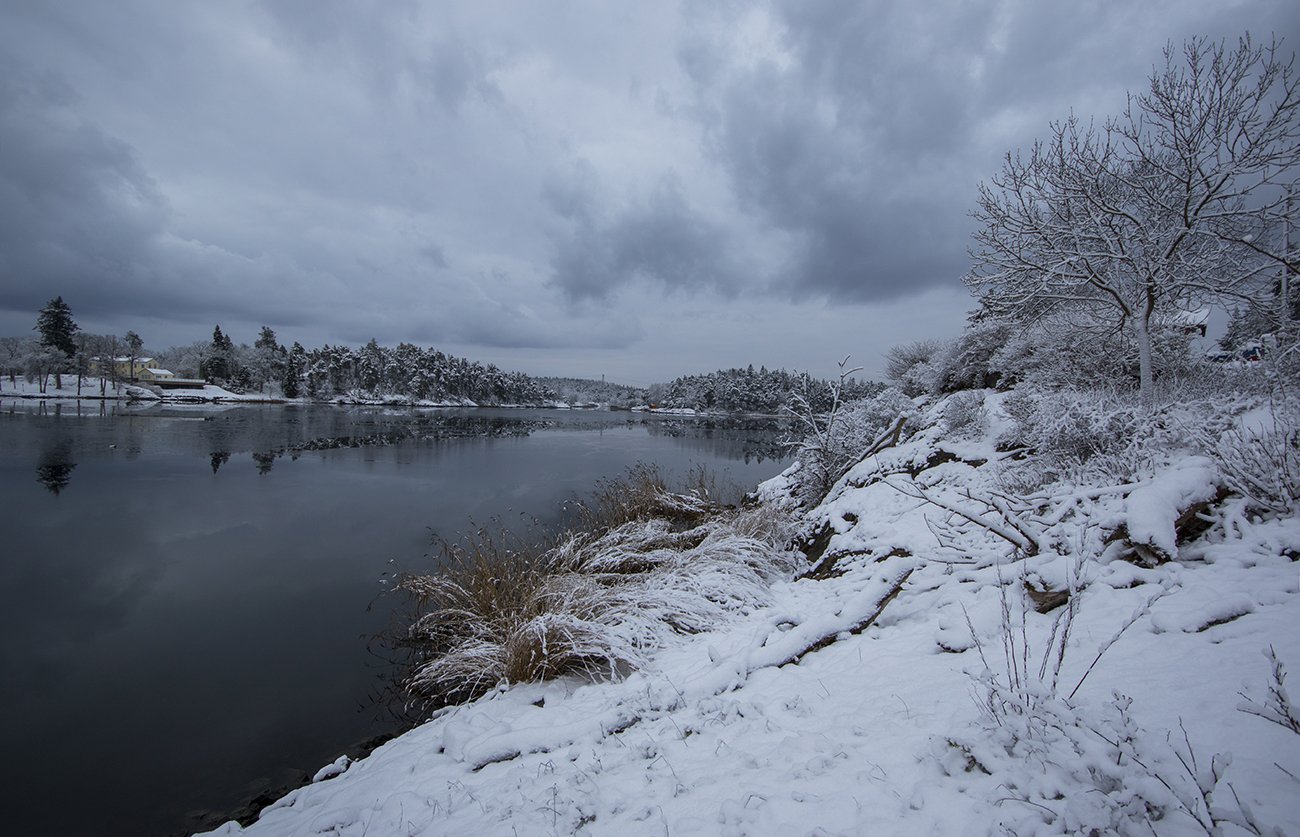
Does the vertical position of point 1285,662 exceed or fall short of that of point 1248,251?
it falls short

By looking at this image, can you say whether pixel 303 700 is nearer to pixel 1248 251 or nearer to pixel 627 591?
pixel 627 591

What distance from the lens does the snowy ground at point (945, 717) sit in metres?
2.07

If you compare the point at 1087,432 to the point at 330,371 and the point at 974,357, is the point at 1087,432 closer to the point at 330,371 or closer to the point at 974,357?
the point at 974,357

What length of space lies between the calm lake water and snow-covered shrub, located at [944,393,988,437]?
32.1 feet

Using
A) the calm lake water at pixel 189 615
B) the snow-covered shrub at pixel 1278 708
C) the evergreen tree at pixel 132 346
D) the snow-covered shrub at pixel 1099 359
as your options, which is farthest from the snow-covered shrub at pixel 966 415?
the evergreen tree at pixel 132 346

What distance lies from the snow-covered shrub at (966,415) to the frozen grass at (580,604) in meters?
4.11

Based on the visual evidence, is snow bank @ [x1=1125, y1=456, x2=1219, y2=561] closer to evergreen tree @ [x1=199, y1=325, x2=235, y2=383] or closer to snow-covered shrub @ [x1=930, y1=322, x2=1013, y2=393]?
snow-covered shrub @ [x1=930, y1=322, x2=1013, y2=393]

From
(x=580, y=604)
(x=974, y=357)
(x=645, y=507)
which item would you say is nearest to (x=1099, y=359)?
(x=974, y=357)

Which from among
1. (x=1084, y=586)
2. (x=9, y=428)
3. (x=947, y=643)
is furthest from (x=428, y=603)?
(x=9, y=428)

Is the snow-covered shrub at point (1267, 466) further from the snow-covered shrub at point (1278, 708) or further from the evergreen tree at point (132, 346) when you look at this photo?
the evergreen tree at point (132, 346)

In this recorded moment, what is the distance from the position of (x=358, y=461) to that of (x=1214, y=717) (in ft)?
77.3

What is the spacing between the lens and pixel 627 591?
6.25 metres

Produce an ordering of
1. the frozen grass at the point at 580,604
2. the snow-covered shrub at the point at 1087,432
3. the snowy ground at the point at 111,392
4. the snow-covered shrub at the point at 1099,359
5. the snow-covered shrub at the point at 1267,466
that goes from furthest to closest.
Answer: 1. the snowy ground at the point at 111,392
2. the snow-covered shrub at the point at 1099,359
3. the snow-covered shrub at the point at 1087,432
4. the frozen grass at the point at 580,604
5. the snow-covered shrub at the point at 1267,466

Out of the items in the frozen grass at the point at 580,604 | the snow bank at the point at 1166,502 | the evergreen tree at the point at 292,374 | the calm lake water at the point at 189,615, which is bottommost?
the calm lake water at the point at 189,615
